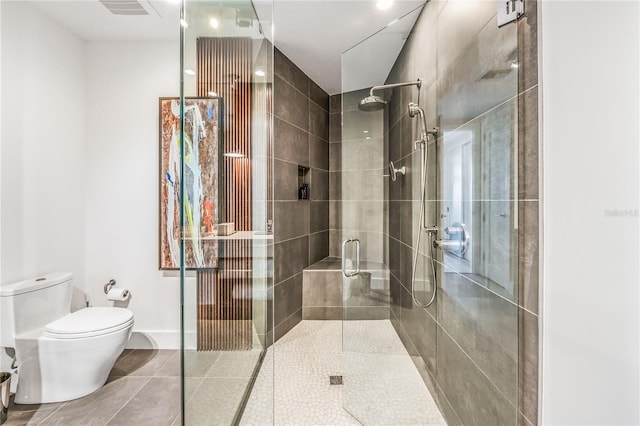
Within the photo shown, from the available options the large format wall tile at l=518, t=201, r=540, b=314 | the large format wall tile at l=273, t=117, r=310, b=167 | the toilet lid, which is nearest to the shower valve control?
the large format wall tile at l=518, t=201, r=540, b=314

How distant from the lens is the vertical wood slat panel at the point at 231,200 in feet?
4.38

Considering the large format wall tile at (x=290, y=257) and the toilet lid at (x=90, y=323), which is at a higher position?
the large format wall tile at (x=290, y=257)

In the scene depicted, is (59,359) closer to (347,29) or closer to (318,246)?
(318,246)

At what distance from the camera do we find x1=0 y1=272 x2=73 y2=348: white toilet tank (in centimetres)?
161

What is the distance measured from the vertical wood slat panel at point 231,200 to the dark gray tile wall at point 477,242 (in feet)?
3.18

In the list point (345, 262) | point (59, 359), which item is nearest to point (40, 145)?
point (59, 359)

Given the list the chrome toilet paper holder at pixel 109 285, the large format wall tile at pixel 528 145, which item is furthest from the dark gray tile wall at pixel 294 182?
the large format wall tile at pixel 528 145

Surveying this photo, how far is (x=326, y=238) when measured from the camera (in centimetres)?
341

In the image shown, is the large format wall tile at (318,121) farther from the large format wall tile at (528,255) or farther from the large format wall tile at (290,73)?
the large format wall tile at (528,255)

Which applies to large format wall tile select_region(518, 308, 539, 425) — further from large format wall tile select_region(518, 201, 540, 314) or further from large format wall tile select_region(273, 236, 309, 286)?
large format wall tile select_region(273, 236, 309, 286)

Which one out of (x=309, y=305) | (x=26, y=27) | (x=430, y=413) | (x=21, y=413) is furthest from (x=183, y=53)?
(x=309, y=305)

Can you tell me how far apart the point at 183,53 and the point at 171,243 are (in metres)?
1.68

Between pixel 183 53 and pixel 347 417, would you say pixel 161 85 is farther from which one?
pixel 347 417

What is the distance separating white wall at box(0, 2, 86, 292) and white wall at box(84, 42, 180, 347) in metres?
0.09
